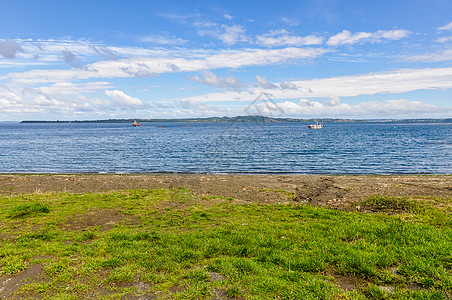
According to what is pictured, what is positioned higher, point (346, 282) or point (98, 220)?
point (346, 282)

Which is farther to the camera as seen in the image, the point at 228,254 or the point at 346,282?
the point at 228,254

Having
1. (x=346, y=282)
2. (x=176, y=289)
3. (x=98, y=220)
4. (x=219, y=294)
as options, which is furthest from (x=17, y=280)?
(x=346, y=282)

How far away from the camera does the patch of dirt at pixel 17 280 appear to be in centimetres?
696

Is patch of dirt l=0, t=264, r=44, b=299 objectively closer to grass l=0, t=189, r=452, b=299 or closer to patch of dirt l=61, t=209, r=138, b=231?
grass l=0, t=189, r=452, b=299

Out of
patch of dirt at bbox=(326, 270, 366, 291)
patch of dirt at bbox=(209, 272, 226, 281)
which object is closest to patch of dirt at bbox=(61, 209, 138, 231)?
patch of dirt at bbox=(209, 272, 226, 281)

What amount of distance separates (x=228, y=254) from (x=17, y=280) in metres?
6.08

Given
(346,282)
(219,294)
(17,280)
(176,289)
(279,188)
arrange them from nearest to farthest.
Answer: (219,294), (176,289), (346,282), (17,280), (279,188)

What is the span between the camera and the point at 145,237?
1076cm

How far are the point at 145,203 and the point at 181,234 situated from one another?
23.5 feet

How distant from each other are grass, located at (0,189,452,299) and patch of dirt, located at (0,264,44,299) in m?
0.12

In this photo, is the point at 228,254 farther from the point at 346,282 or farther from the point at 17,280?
the point at 17,280

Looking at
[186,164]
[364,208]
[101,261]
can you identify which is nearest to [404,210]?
[364,208]

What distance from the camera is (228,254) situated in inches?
354

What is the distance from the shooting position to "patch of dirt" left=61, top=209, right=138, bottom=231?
40.9 feet
